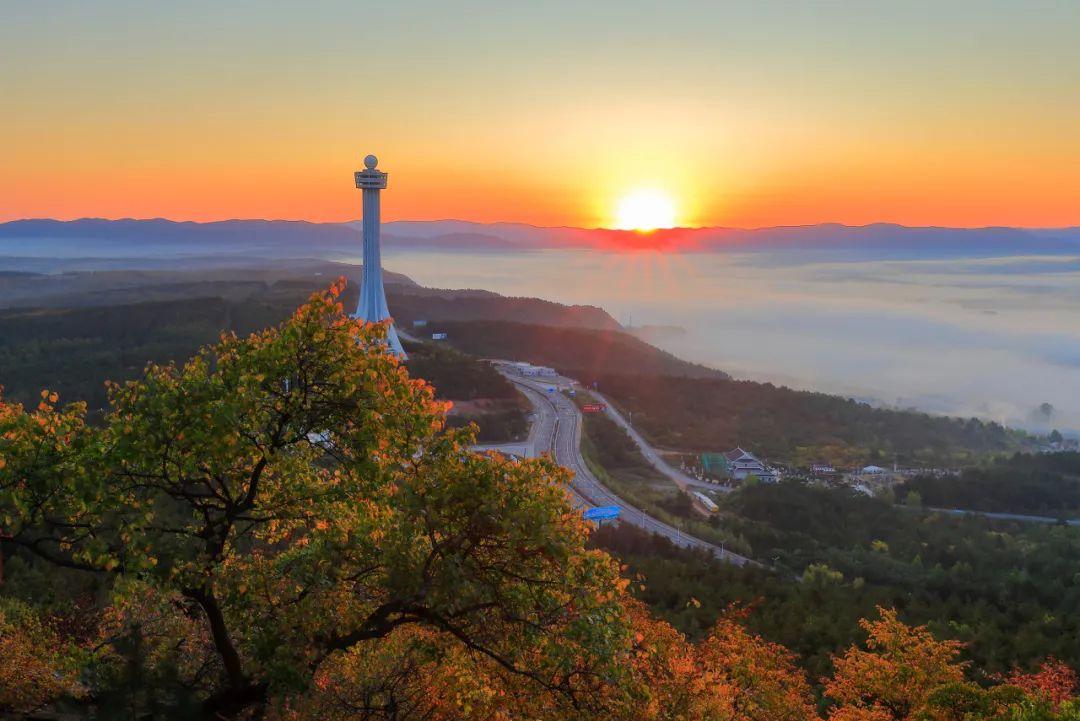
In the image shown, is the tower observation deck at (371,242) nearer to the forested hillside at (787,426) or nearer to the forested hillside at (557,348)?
the forested hillside at (787,426)

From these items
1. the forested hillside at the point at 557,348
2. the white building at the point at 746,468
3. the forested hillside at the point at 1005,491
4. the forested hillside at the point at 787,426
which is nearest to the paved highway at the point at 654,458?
the forested hillside at the point at 787,426

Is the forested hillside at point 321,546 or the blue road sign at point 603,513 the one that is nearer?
the forested hillside at point 321,546

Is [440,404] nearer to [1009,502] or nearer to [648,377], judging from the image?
[1009,502]

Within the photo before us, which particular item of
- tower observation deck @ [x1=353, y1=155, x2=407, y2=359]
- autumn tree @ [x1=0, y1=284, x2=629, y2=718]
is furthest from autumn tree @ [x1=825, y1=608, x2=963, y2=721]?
tower observation deck @ [x1=353, y1=155, x2=407, y2=359]

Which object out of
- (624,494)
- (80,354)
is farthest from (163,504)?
(80,354)

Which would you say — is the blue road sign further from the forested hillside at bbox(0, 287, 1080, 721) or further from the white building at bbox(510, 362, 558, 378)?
the white building at bbox(510, 362, 558, 378)

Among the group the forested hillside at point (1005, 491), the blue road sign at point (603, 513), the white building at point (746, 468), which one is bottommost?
the forested hillside at point (1005, 491)

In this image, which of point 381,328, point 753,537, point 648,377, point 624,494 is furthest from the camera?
point 648,377
